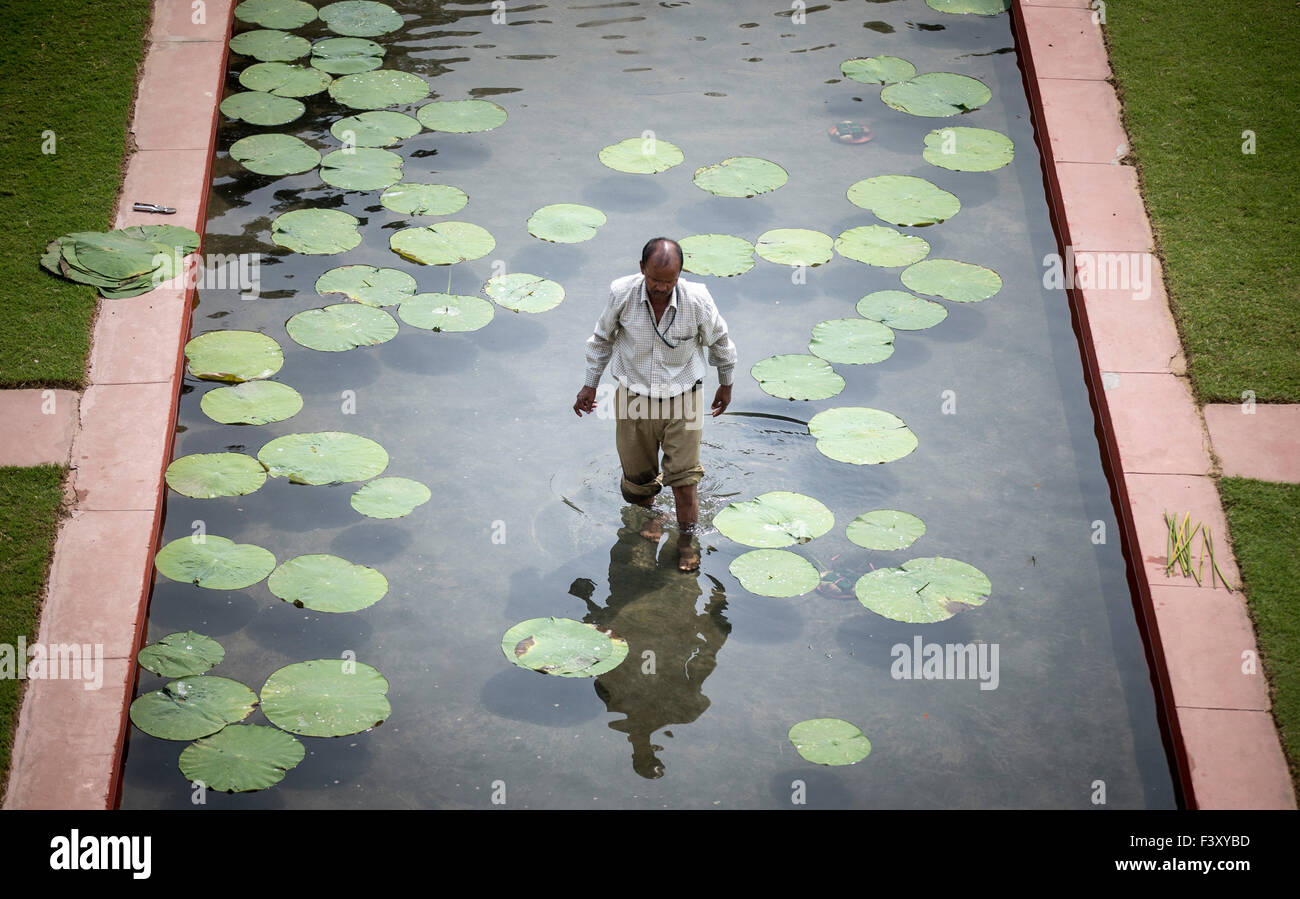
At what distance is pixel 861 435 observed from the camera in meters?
5.80

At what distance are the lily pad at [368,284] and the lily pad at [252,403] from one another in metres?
0.72

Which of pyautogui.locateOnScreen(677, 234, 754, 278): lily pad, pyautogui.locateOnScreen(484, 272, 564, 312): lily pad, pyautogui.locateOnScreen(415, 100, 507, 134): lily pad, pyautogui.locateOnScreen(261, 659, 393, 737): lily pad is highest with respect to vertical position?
pyautogui.locateOnScreen(415, 100, 507, 134): lily pad

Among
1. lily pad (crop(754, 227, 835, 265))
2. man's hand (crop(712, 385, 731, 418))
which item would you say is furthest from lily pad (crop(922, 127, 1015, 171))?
man's hand (crop(712, 385, 731, 418))

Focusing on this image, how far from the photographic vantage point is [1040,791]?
176 inches

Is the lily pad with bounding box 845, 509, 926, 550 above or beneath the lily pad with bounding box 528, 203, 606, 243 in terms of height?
beneath

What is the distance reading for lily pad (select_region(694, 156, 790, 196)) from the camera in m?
7.12

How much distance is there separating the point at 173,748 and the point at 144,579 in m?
0.82

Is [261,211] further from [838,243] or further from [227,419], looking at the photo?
[838,243]

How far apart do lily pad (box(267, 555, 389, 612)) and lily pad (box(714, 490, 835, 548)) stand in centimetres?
150

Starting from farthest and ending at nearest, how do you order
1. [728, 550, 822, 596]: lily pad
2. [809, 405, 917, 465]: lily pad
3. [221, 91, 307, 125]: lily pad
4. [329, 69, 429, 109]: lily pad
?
1. [329, 69, 429, 109]: lily pad
2. [221, 91, 307, 125]: lily pad
3. [809, 405, 917, 465]: lily pad
4. [728, 550, 822, 596]: lily pad

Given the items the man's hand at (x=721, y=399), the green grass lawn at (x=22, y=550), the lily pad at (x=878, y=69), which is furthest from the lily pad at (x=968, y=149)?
the green grass lawn at (x=22, y=550)

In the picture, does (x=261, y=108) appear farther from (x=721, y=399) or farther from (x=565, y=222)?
(x=721, y=399)

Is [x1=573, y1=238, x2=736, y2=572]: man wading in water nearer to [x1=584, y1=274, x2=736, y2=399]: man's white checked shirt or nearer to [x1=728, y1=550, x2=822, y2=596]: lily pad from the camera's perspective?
[x1=584, y1=274, x2=736, y2=399]: man's white checked shirt
